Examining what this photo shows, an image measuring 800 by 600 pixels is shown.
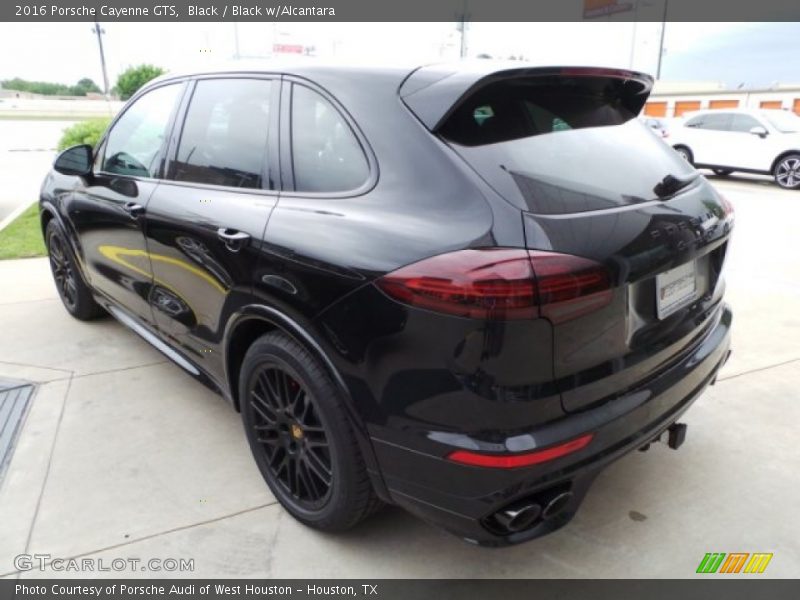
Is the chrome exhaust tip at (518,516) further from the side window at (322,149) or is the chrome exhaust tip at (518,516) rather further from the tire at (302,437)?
the side window at (322,149)

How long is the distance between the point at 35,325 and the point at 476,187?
4309 mm

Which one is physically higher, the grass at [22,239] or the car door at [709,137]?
the car door at [709,137]

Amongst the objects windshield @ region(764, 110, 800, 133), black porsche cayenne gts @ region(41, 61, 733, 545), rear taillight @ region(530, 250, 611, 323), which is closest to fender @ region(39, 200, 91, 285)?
black porsche cayenne gts @ region(41, 61, 733, 545)

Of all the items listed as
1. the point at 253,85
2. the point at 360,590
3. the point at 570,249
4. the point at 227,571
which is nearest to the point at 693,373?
the point at 570,249

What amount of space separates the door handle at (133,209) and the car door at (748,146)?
13.5m

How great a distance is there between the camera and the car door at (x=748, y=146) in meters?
12.9

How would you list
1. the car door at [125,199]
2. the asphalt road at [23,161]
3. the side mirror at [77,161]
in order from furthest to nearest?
the asphalt road at [23,161]
the side mirror at [77,161]
the car door at [125,199]

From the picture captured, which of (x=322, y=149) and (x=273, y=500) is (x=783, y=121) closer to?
(x=322, y=149)

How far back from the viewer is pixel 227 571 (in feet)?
7.58

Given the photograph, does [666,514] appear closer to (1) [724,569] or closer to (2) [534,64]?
(1) [724,569]

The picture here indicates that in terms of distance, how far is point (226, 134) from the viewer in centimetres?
275

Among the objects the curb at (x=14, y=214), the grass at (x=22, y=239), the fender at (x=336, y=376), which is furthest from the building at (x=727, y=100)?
the fender at (x=336, y=376)

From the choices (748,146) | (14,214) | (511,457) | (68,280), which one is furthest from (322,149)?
(748,146)

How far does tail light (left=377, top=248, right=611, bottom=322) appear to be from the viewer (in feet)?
5.48
